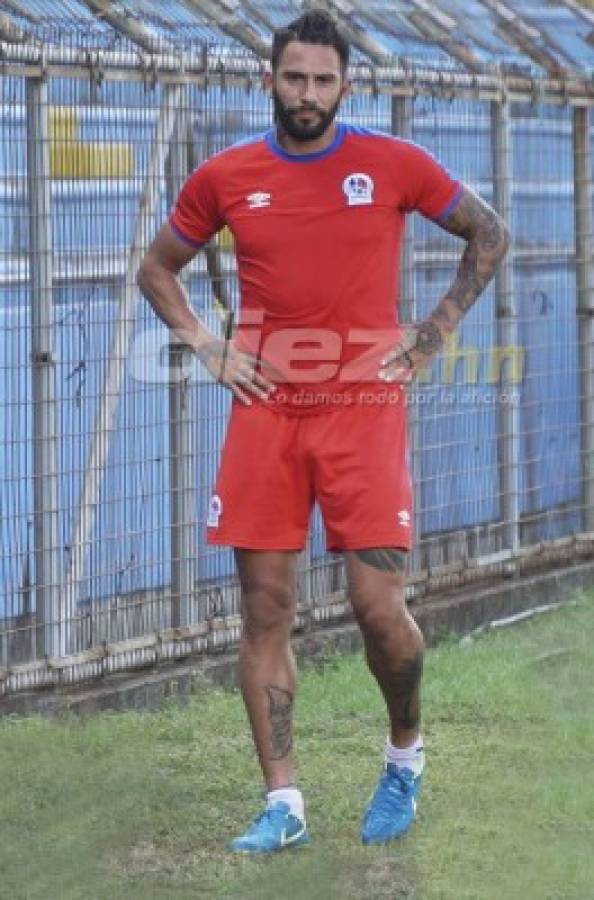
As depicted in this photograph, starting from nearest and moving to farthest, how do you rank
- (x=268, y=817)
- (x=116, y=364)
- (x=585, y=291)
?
(x=268, y=817) < (x=116, y=364) < (x=585, y=291)

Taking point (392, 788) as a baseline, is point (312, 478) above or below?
above

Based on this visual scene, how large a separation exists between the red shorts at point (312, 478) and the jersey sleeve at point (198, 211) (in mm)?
556

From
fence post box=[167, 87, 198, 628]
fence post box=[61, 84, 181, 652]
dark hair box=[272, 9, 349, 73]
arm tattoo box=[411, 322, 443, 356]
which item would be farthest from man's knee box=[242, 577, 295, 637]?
fence post box=[167, 87, 198, 628]

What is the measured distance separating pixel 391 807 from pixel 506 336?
537 cm

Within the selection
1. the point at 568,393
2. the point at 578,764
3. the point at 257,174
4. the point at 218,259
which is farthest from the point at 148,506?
the point at 568,393

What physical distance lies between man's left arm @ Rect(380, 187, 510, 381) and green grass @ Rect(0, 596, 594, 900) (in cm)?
142

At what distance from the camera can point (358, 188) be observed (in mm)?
7434

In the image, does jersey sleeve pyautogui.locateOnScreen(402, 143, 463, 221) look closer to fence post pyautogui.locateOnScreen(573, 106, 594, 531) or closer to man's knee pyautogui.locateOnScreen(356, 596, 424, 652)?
man's knee pyautogui.locateOnScreen(356, 596, 424, 652)

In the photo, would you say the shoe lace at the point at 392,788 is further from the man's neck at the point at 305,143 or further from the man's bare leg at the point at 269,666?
the man's neck at the point at 305,143

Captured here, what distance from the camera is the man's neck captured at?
24.4 ft

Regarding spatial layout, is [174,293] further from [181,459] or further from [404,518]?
[181,459]

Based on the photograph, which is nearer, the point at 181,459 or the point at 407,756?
the point at 407,756

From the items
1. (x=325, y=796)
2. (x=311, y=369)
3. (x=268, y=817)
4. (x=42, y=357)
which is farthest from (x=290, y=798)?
(x=42, y=357)

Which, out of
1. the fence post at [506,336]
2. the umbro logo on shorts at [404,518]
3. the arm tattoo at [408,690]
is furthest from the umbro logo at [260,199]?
the fence post at [506,336]
